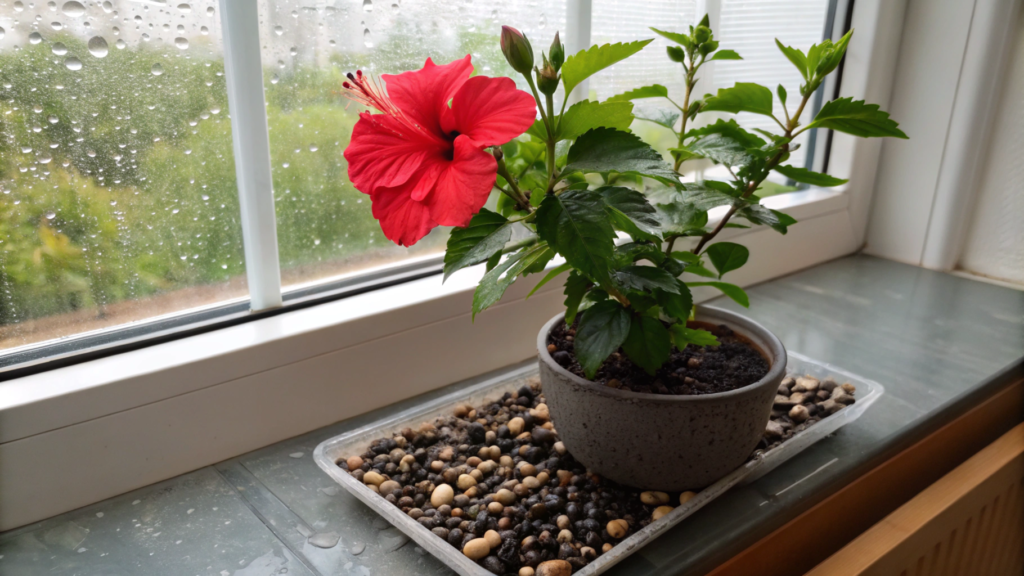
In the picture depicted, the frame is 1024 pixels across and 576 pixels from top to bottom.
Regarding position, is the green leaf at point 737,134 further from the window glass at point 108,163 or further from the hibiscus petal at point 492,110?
the window glass at point 108,163

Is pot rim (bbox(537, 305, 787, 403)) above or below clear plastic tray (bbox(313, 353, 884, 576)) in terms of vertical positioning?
above

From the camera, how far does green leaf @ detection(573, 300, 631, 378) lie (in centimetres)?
56

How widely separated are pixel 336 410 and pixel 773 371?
48 cm

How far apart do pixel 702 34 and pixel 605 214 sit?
0.24m

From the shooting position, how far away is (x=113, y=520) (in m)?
0.64

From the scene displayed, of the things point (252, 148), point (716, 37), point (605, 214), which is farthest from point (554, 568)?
point (716, 37)

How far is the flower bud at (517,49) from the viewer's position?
483 mm

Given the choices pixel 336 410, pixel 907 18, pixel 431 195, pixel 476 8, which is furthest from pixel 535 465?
pixel 907 18

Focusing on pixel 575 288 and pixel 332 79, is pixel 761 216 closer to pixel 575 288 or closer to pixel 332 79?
pixel 575 288

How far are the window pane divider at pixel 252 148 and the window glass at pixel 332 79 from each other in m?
0.03

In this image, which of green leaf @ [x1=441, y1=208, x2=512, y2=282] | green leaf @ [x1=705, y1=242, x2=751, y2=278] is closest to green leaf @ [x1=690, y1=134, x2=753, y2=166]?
green leaf @ [x1=705, y1=242, x2=751, y2=278]

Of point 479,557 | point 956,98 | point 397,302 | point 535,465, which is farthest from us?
point 956,98

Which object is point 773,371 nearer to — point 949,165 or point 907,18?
point 949,165

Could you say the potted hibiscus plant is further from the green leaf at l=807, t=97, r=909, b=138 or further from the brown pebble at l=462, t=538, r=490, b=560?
the brown pebble at l=462, t=538, r=490, b=560
